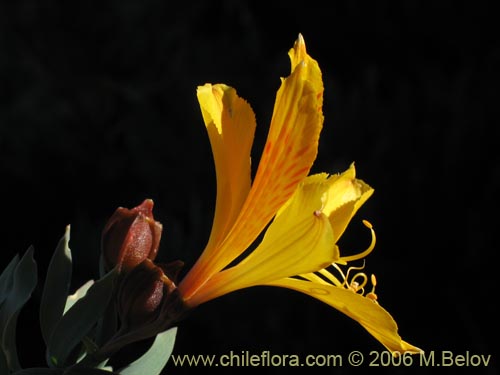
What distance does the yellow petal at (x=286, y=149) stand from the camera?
849 millimetres

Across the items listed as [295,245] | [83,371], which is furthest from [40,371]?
[295,245]

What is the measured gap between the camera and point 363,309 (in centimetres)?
87

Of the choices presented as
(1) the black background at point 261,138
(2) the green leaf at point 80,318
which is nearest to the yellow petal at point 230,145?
(2) the green leaf at point 80,318

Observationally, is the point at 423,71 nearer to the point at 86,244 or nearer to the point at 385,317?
the point at 86,244

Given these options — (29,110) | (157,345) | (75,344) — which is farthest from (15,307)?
(29,110)

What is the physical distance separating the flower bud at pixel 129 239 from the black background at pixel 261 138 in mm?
1719

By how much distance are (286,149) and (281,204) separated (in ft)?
0.17

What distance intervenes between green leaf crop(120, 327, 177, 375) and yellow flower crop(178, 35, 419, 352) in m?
0.14

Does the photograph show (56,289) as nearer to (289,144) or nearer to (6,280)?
(6,280)

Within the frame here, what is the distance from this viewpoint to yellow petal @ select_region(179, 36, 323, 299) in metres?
0.85

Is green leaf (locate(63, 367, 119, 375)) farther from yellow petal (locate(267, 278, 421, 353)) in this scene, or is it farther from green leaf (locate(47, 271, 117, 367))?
yellow petal (locate(267, 278, 421, 353))

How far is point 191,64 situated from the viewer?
11.0 ft

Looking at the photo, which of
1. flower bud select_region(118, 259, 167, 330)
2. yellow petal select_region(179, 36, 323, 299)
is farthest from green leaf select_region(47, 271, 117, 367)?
yellow petal select_region(179, 36, 323, 299)

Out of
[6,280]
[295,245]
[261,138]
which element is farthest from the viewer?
[261,138]
